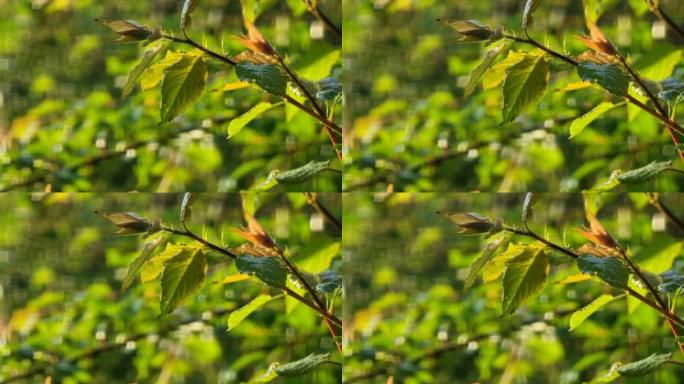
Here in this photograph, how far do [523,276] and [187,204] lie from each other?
80cm

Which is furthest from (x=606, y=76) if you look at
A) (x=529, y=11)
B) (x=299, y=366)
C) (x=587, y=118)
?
(x=299, y=366)

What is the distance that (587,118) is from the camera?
2.72m

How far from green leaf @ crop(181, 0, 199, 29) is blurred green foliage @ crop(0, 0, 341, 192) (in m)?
0.01

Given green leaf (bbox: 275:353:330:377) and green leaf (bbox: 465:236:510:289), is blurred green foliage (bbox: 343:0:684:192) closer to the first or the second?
green leaf (bbox: 465:236:510:289)

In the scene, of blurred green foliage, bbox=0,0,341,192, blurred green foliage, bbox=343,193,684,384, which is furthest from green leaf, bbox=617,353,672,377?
blurred green foliage, bbox=0,0,341,192

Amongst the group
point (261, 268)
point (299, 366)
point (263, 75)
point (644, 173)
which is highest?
point (263, 75)

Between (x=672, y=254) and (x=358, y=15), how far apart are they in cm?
93

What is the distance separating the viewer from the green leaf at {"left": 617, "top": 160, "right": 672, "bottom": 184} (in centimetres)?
271

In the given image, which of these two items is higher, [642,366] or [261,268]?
[261,268]

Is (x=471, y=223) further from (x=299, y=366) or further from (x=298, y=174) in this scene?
(x=299, y=366)

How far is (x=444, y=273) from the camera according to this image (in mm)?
2719

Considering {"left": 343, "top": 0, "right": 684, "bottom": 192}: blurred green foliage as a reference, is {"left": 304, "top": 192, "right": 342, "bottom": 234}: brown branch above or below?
below

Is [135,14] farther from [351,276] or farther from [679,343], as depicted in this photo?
[679,343]

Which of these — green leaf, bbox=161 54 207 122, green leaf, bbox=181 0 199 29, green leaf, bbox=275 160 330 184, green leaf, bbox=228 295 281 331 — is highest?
green leaf, bbox=181 0 199 29
